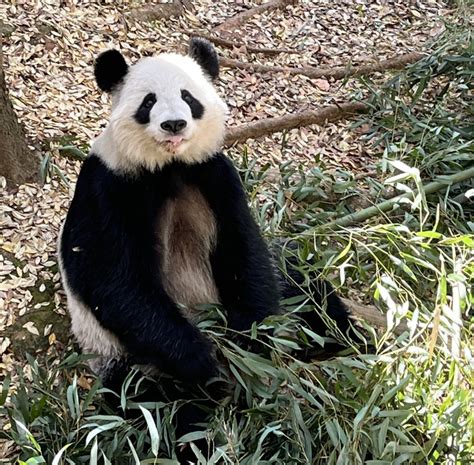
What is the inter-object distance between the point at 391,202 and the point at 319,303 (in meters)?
0.79

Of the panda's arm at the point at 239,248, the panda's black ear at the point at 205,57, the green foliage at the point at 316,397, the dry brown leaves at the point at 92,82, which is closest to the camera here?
the green foliage at the point at 316,397

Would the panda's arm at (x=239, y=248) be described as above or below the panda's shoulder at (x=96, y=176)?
below

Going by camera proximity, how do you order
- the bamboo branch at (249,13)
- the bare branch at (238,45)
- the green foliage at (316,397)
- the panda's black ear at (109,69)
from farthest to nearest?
the bamboo branch at (249,13) < the bare branch at (238,45) < the panda's black ear at (109,69) < the green foliage at (316,397)

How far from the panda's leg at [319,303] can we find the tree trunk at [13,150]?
1.52m

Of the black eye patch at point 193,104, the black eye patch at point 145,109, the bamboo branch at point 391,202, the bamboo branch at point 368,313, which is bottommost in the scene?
the bamboo branch at point 368,313

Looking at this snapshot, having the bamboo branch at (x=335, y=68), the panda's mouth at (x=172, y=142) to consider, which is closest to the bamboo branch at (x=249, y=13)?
the bamboo branch at (x=335, y=68)

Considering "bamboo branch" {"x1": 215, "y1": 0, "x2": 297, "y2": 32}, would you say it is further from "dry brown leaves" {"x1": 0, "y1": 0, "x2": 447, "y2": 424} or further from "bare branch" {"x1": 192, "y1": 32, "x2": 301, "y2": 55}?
"bare branch" {"x1": 192, "y1": 32, "x2": 301, "y2": 55}

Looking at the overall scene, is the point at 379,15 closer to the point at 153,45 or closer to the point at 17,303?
the point at 153,45

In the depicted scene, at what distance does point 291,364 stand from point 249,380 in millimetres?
197

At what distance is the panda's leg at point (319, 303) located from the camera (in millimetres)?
3676

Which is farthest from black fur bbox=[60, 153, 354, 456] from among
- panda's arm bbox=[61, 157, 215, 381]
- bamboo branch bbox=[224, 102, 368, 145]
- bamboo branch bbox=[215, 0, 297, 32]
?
bamboo branch bbox=[215, 0, 297, 32]

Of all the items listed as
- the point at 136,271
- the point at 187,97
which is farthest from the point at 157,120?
the point at 136,271

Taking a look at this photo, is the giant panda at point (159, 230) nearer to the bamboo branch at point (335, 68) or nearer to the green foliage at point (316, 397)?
the green foliage at point (316, 397)

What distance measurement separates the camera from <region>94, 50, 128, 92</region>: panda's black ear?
346 centimetres
